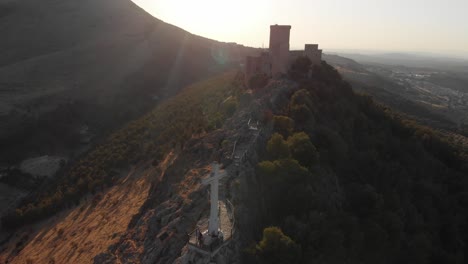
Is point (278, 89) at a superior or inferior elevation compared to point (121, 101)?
superior

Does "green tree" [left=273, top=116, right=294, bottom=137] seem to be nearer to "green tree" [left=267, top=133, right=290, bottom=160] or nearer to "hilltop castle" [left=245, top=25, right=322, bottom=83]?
"green tree" [left=267, top=133, right=290, bottom=160]

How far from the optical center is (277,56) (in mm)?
33469

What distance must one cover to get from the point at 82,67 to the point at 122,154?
1931 inches

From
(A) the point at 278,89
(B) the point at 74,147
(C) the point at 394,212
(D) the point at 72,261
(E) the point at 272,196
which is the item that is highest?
(A) the point at 278,89

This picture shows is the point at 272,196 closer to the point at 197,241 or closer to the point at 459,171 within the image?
the point at 197,241

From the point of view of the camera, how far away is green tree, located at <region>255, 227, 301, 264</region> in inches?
510

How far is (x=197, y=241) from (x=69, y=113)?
51.5 metres

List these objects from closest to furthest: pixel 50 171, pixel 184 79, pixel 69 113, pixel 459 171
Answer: pixel 459 171, pixel 50 171, pixel 69 113, pixel 184 79

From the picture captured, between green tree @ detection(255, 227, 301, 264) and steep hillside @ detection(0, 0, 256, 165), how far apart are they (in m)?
40.8

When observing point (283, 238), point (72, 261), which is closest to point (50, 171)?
point (72, 261)

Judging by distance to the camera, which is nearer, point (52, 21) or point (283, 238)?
point (283, 238)

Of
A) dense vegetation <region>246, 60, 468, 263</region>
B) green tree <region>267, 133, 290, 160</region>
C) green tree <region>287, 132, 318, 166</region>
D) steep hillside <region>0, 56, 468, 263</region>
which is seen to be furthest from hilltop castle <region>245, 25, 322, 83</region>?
green tree <region>267, 133, 290, 160</region>

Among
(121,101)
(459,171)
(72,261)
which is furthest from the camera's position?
(121,101)

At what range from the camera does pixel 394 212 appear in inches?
821
